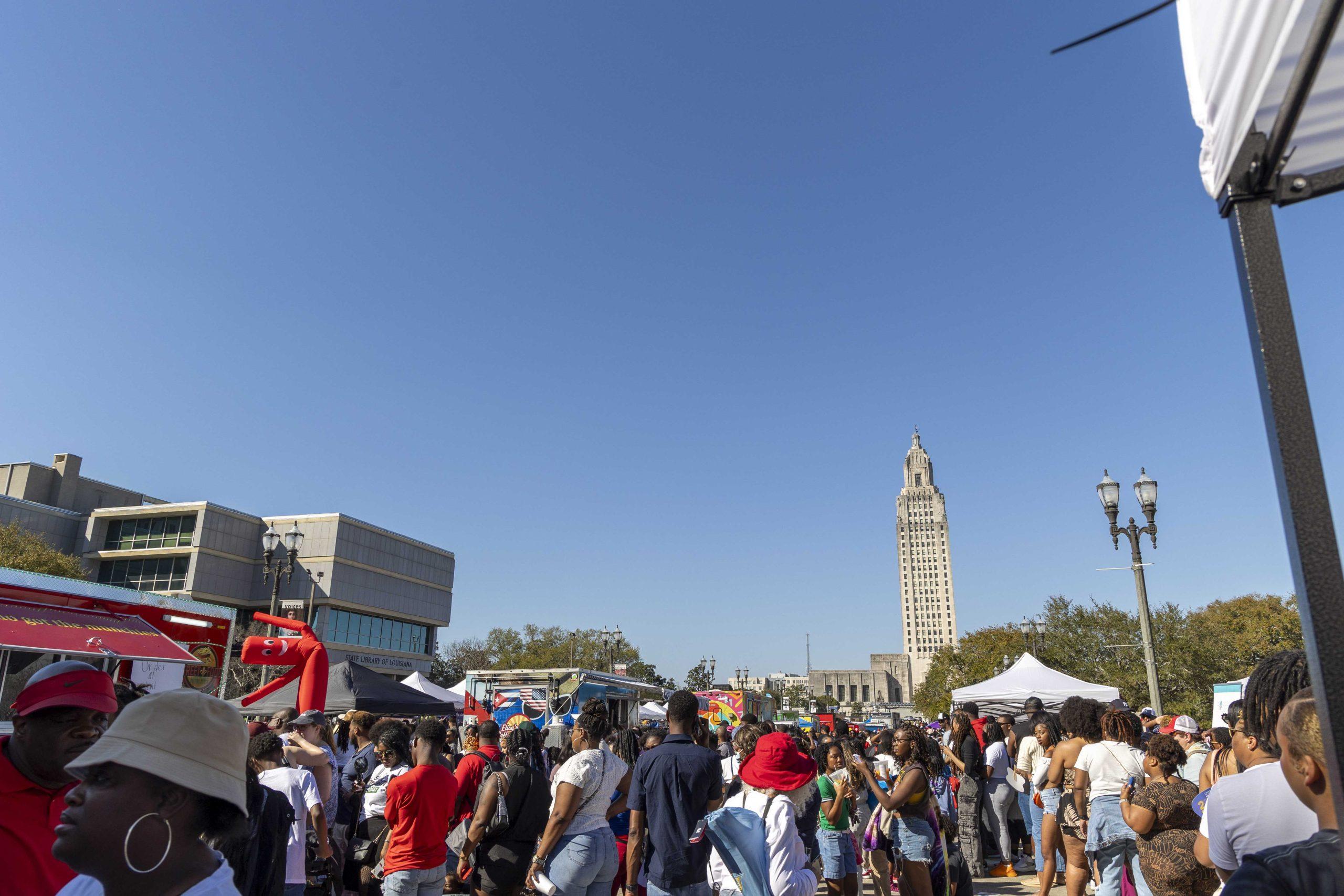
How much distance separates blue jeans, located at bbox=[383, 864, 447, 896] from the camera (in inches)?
227

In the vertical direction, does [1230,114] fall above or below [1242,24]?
below

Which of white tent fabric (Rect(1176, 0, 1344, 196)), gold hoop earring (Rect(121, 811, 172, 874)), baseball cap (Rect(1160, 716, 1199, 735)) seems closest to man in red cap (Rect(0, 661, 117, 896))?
gold hoop earring (Rect(121, 811, 172, 874))

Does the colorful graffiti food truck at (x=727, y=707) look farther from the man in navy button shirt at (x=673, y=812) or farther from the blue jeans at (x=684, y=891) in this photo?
the blue jeans at (x=684, y=891)

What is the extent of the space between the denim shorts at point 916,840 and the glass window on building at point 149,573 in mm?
63688

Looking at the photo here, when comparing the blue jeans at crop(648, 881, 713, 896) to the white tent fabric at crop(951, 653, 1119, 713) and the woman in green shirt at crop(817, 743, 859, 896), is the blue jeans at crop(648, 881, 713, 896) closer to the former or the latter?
the woman in green shirt at crop(817, 743, 859, 896)

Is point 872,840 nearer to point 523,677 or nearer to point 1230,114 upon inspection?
point 1230,114

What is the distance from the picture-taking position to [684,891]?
5383mm

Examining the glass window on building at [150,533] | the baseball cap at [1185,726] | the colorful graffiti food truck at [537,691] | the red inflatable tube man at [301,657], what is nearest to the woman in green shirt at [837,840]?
the baseball cap at [1185,726]

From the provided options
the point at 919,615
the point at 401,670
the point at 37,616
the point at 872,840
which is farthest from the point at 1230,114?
the point at 919,615

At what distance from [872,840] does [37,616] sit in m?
9.70

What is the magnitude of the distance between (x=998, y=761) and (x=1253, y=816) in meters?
9.88

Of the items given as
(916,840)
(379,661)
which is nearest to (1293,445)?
(916,840)

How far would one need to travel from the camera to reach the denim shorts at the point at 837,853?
7684mm

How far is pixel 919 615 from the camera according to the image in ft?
602
